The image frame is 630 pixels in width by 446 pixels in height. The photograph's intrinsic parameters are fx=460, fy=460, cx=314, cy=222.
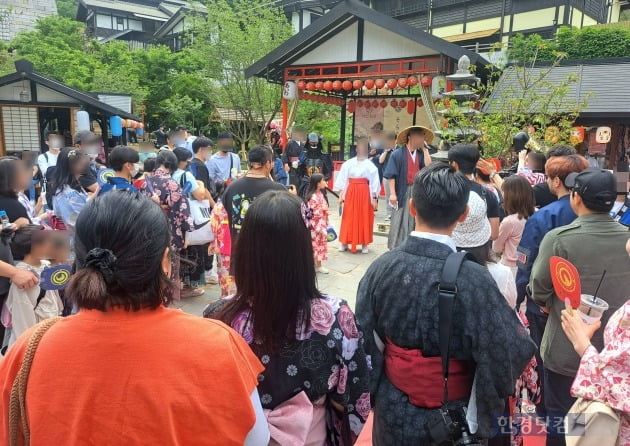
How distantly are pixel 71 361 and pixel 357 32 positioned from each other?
1148 centimetres

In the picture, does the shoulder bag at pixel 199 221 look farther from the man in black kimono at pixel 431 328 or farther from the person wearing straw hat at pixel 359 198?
the man in black kimono at pixel 431 328

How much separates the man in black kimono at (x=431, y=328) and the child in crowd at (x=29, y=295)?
86.8 inches

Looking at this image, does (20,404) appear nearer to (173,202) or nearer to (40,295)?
(40,295)

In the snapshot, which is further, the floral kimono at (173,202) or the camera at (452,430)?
the floral kimono at (173,202)

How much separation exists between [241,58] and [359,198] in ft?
43.5

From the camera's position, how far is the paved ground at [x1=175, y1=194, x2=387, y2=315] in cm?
539

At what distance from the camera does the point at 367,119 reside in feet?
49.6

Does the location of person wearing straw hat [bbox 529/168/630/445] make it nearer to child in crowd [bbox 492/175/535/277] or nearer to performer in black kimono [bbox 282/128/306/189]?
child in crowd [bbox 492/175/535/277]

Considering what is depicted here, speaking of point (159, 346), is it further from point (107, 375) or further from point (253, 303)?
point (253, 303)

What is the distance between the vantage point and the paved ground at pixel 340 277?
5.39m

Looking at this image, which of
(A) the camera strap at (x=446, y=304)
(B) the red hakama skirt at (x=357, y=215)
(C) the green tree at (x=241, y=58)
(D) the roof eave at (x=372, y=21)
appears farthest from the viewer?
(C) the green tree at (x=241, y=58)

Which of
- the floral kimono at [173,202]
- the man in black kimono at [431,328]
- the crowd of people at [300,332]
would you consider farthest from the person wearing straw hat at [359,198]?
the man in black kimono at [431,328]

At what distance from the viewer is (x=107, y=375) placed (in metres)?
1.13

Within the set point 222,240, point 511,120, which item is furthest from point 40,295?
point 511,120
